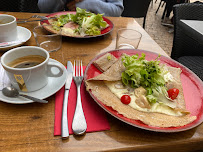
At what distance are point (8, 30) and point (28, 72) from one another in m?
0.50

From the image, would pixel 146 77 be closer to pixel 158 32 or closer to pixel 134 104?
pixel 134 104

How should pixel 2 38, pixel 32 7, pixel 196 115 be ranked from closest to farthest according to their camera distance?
pixel 196 115, pixel 2 38, pixel 32 7

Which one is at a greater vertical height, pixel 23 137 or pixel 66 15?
pixel 66 15

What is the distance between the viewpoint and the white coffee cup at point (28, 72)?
0.58m

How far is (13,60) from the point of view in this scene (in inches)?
26.0

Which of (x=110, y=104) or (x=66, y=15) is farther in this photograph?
(x=66, y=15)

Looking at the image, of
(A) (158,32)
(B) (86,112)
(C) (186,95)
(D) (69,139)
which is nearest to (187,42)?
(C) (186,95)

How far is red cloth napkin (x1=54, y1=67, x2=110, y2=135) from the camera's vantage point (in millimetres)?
557

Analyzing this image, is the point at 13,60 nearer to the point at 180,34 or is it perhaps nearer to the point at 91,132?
the point at 91,132

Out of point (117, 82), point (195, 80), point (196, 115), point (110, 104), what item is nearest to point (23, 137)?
point (110, 104)

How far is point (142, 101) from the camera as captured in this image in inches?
25.3

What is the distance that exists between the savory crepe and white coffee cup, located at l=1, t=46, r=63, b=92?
0.18 meters

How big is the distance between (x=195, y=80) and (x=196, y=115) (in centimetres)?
24

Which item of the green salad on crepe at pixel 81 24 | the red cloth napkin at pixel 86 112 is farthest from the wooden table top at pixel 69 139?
the green salad on crepe at pixel 81 24
